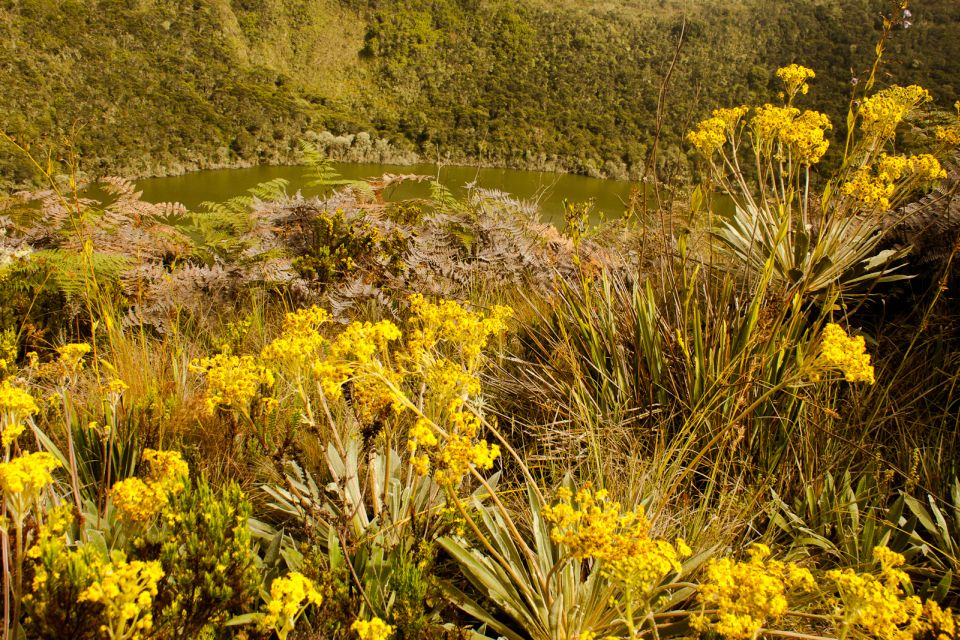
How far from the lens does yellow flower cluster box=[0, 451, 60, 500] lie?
83cm

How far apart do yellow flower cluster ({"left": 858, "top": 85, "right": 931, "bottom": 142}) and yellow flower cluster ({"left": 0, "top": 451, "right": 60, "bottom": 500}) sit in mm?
2672

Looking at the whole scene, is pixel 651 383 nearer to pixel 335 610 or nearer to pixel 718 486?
pixel 718 486

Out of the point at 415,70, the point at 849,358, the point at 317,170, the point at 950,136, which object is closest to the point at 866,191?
the point at 950,136

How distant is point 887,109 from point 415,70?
36937mm

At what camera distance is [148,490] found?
40.2 inches

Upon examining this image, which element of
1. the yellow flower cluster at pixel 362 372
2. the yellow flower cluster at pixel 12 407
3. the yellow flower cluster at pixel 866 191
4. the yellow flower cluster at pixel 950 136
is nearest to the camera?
the yellow flower cluster at pixel 12 407

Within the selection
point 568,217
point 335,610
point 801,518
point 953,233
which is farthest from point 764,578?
point 953,233

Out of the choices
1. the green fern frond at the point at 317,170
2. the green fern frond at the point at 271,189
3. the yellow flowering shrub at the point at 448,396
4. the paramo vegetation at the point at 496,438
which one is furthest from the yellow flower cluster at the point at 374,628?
the green fern frond at the point at 271,189

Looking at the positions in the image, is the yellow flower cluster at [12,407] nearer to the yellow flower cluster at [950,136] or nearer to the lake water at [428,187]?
the lake water at [428,187]

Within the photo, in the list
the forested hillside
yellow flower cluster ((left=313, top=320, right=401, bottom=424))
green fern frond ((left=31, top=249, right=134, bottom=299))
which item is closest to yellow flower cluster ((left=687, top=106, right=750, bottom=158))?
yellow flower cluster ((left=313, top=320, right=401, bottom=424))

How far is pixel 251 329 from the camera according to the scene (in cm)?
311

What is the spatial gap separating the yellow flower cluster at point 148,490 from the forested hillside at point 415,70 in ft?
52.5

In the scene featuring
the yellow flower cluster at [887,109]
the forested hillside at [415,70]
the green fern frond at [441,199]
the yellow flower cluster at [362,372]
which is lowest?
the yellow flower cluster at [362,372]

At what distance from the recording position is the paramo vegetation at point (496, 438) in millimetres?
1015
